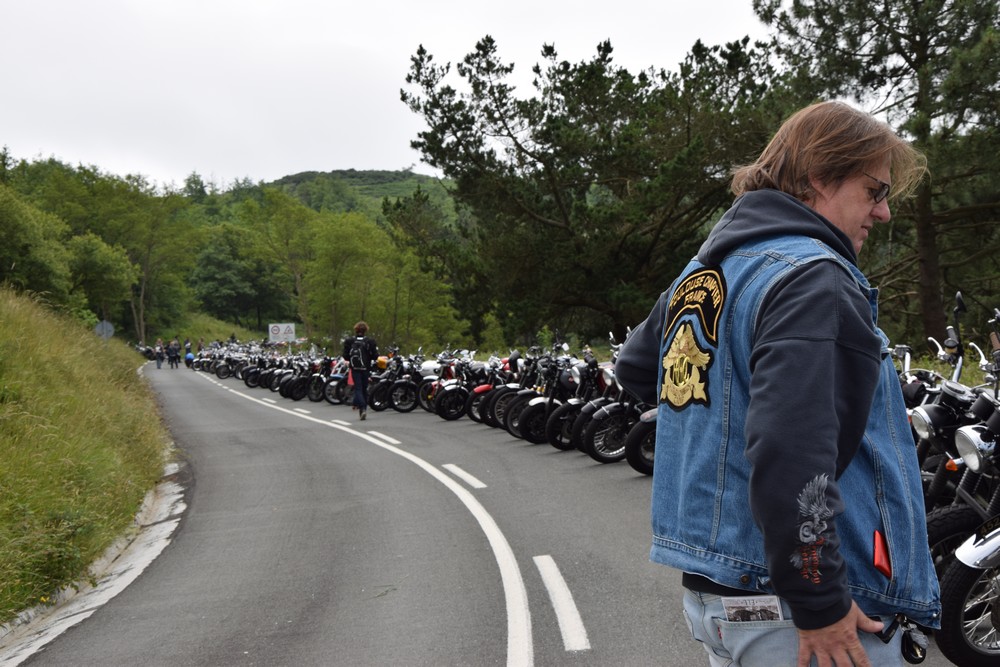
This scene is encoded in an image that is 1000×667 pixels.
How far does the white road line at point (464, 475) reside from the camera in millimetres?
9166

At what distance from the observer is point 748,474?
5.23 feet

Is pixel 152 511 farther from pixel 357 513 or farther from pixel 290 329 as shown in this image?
pixel 290 329

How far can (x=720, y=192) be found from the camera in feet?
84.6

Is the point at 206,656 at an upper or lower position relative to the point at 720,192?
lower

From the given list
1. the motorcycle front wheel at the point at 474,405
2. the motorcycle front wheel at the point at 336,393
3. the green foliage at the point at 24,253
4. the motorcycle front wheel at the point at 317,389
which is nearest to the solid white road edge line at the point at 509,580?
the motorcycle front wheel at the point at 474,405

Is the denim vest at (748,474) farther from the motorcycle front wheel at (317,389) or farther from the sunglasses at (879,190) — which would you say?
the motorcycle front wheel at (317,389)

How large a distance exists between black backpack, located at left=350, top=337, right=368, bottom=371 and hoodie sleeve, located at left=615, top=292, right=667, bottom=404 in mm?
14783

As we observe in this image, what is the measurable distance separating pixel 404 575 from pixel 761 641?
14.9 feet

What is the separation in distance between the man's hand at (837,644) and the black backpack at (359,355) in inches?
608

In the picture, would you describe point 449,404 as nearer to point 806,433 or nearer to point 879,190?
point 879,190

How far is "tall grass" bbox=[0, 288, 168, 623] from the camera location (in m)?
5.87

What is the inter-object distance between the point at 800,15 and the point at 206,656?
1952 centimetres

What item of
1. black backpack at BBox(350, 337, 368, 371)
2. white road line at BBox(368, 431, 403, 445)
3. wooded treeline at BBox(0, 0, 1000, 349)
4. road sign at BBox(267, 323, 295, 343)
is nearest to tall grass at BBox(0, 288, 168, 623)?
white road line at BBox(368, 431, 403, 445)

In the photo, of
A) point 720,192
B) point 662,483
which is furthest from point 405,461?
point 720,192
